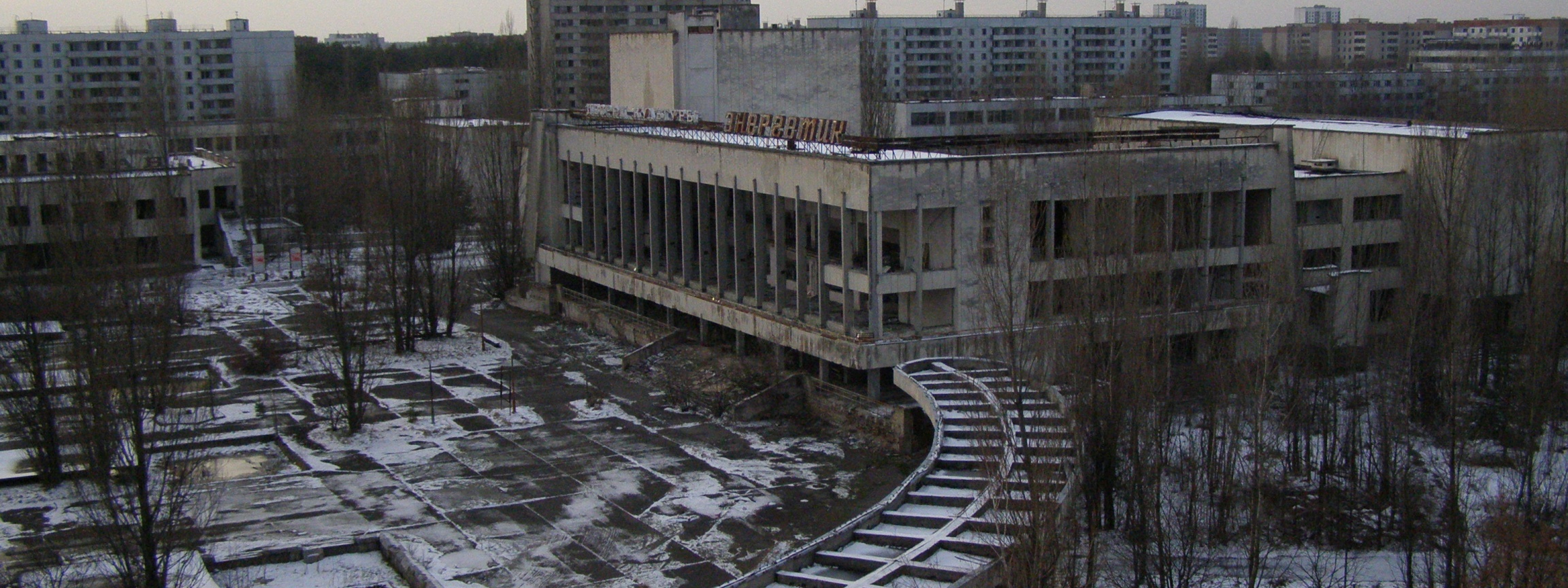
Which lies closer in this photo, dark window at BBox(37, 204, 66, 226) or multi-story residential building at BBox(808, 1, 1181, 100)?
dark window at BBox(37, 204, 66, 226)

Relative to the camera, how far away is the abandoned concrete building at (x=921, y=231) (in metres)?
31.8

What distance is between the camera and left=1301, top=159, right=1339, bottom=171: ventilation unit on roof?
135 feet

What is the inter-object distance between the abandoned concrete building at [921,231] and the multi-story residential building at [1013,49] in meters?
63.1

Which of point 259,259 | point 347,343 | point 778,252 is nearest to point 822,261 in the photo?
point 778,252

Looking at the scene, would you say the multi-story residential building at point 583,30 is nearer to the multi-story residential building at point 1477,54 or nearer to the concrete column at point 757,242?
the multi-story residential building at point 1477,54

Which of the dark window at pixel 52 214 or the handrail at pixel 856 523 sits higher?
the dark window at pixel 52 214

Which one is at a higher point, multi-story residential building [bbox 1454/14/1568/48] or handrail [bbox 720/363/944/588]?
multi-story residential building [bbox 1454/14/1568/48]

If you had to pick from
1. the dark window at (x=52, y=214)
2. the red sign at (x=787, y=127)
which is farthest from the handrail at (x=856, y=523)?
the dark window at (x=52, y=214)

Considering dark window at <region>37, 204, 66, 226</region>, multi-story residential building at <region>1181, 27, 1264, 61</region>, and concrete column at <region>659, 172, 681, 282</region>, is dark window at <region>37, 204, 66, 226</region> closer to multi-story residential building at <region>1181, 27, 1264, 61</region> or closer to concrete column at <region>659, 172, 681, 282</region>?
concrete column at <region>659, 172, 681, 282</region>

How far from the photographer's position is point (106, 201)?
3344 cm

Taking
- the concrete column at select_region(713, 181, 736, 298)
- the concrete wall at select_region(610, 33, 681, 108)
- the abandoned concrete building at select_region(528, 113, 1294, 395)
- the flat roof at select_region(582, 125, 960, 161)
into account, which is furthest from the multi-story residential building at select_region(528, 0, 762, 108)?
the concrete column at select_region(713, 181, 736, 298)

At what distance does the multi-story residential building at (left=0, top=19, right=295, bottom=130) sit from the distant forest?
2347 mm

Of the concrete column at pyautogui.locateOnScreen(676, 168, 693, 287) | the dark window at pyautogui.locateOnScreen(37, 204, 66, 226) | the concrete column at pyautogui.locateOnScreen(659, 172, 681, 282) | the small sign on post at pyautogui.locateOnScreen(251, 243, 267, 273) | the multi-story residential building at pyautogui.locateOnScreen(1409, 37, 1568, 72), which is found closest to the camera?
the dark window at pyautogui.locateOnScreen(37, 204, 66, 226)

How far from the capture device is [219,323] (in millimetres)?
47188
